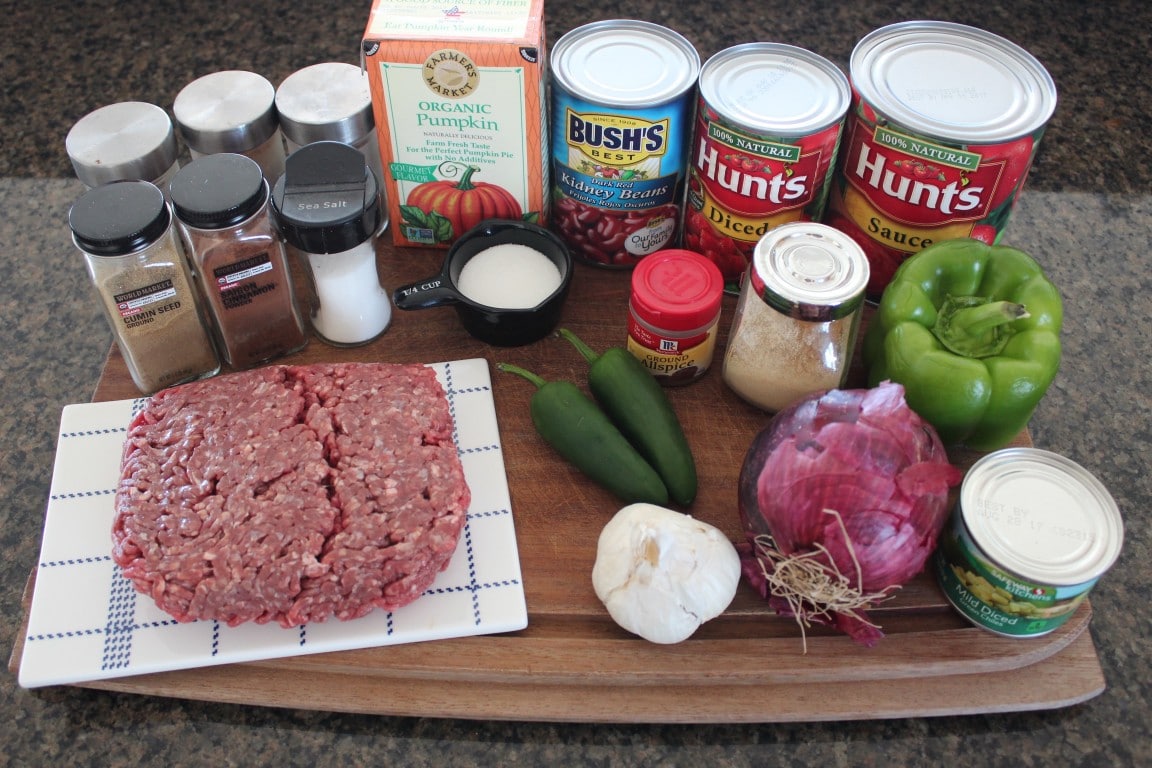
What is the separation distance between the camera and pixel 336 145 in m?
1.41

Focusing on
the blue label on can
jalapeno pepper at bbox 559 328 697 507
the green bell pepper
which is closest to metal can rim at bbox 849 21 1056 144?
the green bell pepper

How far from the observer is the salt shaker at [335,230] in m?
1.33

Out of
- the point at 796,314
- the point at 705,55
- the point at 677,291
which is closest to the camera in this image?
the point at 796,314

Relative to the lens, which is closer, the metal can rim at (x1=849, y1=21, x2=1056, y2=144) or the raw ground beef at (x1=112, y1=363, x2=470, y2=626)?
the raw ground beef at (x1=112, y1=363, x2=470, y2=626)

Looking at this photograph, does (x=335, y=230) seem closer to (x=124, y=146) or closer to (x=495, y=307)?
(x=495, y=307)

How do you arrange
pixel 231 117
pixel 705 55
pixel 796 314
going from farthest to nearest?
pixel 705 55
pixel 231 117
pixel 796 314

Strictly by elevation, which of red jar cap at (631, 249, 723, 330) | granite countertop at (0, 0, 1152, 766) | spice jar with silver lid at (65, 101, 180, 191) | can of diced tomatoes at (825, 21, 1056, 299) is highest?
can of diced tomatoes at (825, 21, 1056, 299)

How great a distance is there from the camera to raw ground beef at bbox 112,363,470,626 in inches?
45.4

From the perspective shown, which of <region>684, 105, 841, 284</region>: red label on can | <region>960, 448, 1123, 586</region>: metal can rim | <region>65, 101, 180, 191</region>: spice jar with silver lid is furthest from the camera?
<region>65, 101, 180, 191</region>: spice jar with silver lid

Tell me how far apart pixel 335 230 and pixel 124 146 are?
0.40 meters

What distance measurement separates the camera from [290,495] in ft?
3.95

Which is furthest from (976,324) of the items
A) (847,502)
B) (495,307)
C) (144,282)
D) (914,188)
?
(144,282)

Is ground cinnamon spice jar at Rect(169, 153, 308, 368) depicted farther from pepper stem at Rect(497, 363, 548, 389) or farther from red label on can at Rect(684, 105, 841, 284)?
red label on can at Rect(684, 105, 841, 284)

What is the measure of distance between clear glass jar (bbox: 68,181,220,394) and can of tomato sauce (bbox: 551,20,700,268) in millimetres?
564
